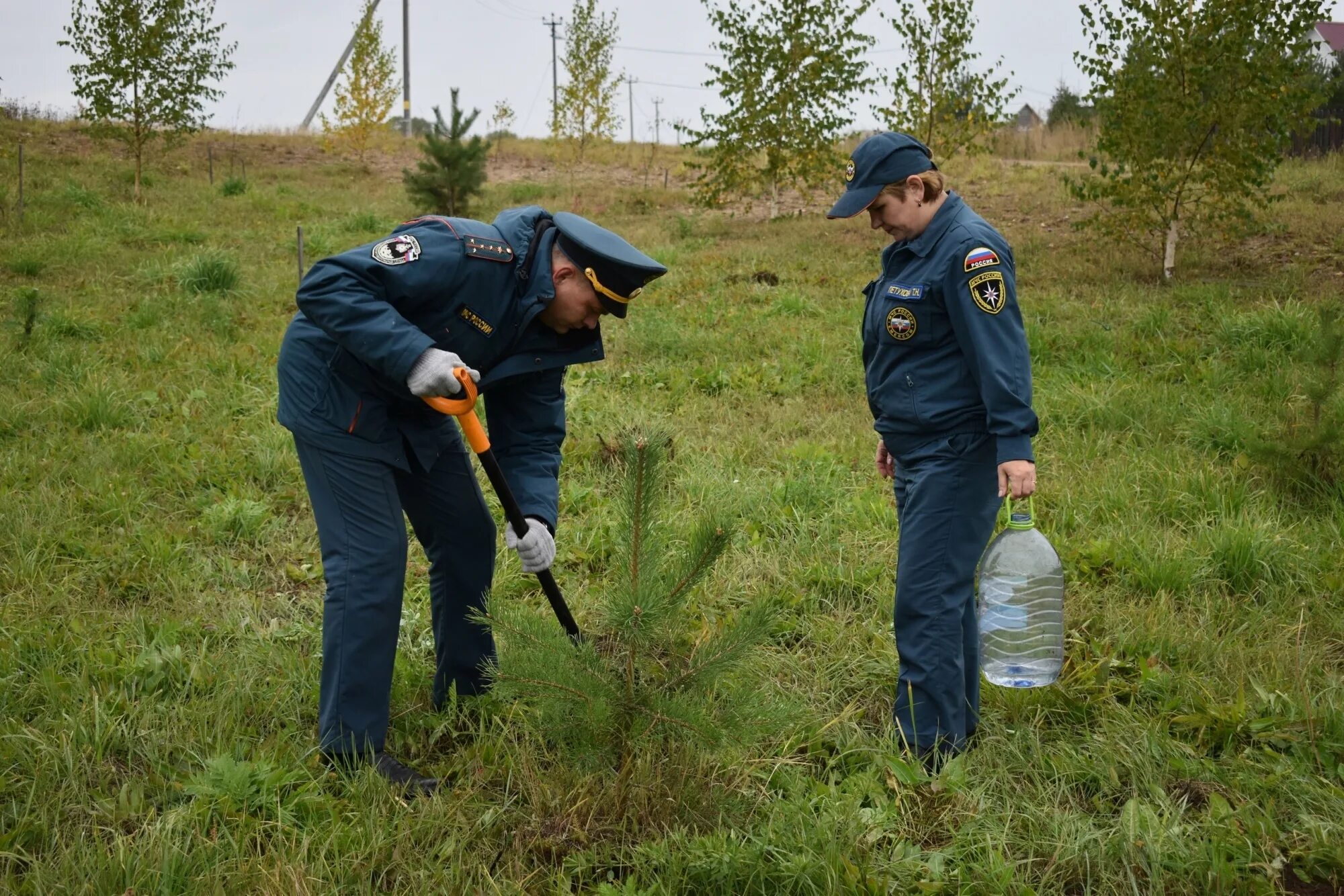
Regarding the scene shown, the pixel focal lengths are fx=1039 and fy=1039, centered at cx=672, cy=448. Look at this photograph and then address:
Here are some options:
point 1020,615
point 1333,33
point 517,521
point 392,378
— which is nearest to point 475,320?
point 392,378

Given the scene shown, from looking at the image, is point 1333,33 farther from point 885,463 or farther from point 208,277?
point 885,463

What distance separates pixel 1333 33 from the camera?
3488 centimetres

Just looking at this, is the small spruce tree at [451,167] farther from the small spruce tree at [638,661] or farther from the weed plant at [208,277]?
the small spruce tree at [638,661]

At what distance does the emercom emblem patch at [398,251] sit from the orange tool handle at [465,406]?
37 cm

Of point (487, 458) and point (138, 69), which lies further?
point (138, 69)

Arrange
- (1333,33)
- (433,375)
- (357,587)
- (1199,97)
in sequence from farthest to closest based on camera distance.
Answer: (1333,33) → (1199,97) → (357,587) → (433,375)

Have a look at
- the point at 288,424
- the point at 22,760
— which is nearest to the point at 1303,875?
the point at 288,424

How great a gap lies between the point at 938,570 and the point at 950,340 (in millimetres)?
630

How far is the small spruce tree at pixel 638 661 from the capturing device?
7.63 feet

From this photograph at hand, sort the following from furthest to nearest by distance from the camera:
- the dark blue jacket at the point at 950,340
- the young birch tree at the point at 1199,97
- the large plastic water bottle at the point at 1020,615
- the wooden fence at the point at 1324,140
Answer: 1. the wooden fence at the point at 1324,140
2. the young birch tree at the point at 1199,97
3. the large plastic water bottle at the point at 1020,615
4. the dark blue jacket at the point at 950,340

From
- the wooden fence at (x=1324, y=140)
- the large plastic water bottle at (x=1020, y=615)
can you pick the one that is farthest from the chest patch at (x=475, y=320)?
the wooden fence at (x=1324, y=140)

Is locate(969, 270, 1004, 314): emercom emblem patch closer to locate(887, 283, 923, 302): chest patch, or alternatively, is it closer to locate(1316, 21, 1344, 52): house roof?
locate(887, 283, 923, 302): chest patch

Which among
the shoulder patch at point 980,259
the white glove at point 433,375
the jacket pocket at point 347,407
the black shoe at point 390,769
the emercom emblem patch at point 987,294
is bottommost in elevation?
the black shoe at point 390,769

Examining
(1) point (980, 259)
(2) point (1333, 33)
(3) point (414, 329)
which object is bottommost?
(3) point (414, 329)
